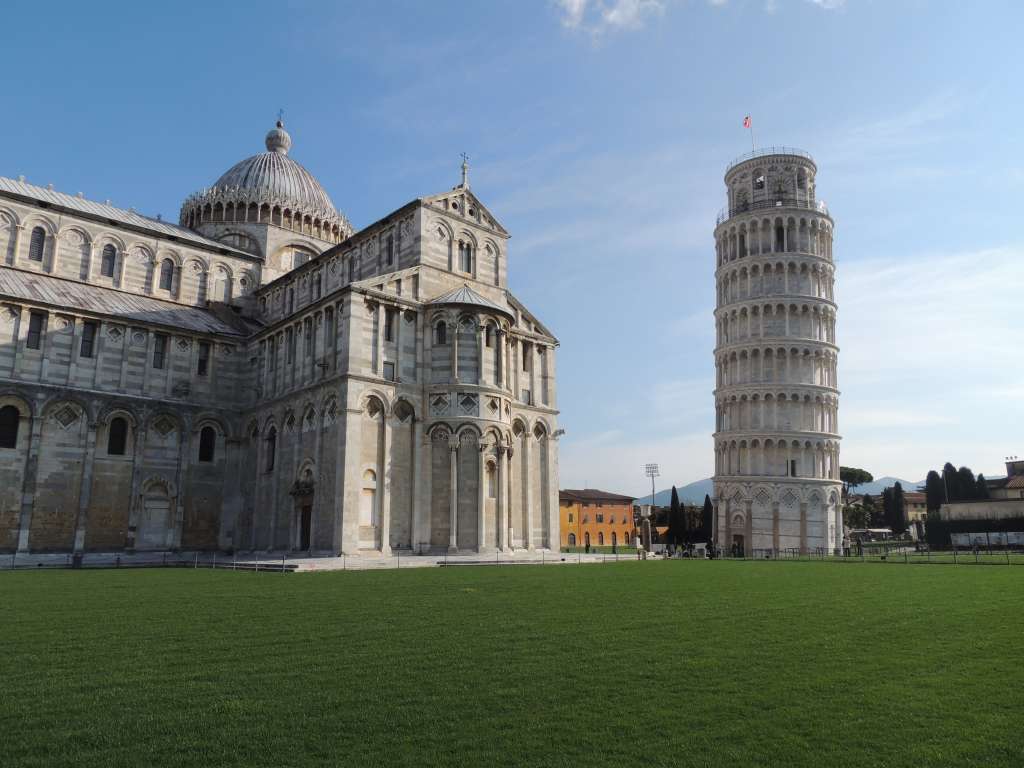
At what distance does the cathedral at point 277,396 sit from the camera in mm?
36562

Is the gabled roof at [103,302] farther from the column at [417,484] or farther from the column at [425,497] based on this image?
the column at [425,497]

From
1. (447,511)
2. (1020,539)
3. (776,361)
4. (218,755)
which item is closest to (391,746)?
(218,755)

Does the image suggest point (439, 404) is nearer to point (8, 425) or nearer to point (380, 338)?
point (380, 338)

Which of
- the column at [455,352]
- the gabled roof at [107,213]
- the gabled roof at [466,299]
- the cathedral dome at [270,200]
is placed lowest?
the column at [455,352]

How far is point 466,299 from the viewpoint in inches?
1533

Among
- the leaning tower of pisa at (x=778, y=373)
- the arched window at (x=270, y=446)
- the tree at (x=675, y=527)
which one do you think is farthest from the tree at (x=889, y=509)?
the arched window at (x=270, y=446)

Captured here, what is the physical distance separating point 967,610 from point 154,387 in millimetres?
38764

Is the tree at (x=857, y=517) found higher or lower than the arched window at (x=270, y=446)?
lower

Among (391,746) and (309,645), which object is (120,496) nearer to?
(309,645)

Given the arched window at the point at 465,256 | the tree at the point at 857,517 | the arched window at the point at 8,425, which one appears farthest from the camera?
the tree at the point at 857,517

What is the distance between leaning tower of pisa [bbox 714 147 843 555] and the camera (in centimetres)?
6700

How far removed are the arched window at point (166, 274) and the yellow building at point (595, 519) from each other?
205ft

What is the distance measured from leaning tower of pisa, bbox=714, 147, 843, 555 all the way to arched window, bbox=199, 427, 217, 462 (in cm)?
4320

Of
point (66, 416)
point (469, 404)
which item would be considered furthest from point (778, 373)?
point (66, 416)
